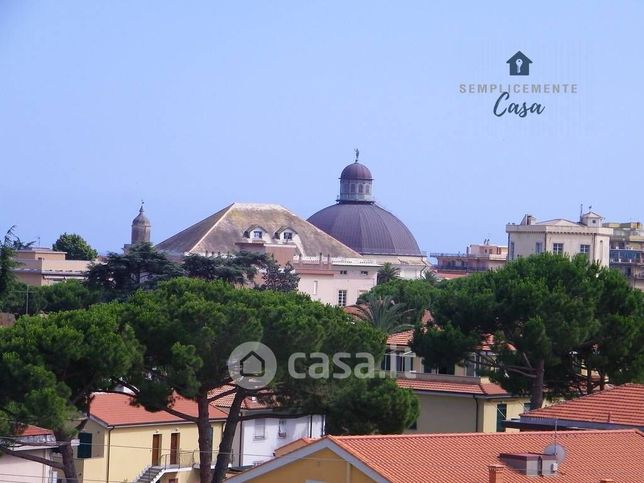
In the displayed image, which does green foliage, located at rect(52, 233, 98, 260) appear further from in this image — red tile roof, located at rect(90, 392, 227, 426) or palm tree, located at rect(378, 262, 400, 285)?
red tile roof, located at rect(90, 392, 227, 426)

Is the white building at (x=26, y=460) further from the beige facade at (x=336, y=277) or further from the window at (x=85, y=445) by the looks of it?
the beige facade at (x=336, y=277)

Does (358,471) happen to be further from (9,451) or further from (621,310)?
(621,310)

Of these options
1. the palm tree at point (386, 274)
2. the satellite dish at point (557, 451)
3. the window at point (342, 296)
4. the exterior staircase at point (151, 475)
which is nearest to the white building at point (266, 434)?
the exterior staircase at point (151, 475)

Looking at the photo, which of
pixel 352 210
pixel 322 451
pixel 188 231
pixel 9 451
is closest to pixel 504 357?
pixel 9 451

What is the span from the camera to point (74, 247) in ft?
424

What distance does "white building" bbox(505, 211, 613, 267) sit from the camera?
5143 inches

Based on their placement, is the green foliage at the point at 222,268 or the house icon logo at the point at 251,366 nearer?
the house icon logo at the point at 251,366

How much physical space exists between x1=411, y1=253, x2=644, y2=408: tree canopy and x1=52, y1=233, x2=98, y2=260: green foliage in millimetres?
89165

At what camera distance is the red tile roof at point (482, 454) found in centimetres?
1805

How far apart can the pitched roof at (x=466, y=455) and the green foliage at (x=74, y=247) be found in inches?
4276

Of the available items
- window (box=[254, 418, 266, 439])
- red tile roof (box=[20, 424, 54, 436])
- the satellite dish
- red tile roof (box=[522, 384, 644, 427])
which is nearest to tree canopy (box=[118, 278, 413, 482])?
red tile roof (box=[20, 424, 54, 436])

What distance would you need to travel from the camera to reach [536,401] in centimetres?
3688

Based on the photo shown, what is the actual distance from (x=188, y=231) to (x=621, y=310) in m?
91.8

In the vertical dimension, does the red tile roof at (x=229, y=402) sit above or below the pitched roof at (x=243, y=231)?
below
